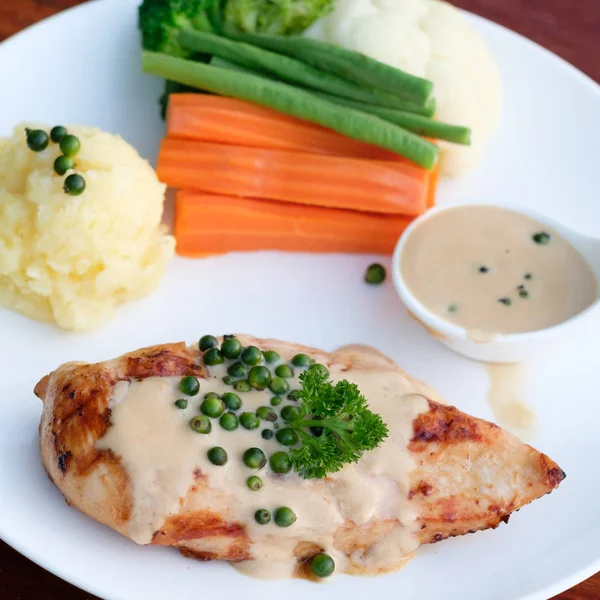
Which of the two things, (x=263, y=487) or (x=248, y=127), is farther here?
(x=248, y=127)

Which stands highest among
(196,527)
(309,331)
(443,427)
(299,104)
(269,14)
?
(269,14)

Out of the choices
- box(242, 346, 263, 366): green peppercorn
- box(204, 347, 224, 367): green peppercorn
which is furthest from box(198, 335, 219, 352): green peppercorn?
box(242, 346, 263, 366): green peppercorn

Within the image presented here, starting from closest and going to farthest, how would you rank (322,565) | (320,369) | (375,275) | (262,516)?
1. (262,516)
2. (322,565)
3. (320,369)
4. (375,275)

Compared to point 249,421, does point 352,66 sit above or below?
above

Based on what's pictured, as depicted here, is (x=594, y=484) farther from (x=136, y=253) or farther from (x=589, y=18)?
(x=589, y=18)

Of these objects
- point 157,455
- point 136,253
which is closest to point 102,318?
point 136,253

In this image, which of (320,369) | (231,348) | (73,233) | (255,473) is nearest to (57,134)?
(73,233)

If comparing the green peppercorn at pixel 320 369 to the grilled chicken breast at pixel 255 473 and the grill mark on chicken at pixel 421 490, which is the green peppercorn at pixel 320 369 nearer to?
the grilled chicken breast at pixel 255 473

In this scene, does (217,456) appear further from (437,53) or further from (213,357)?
(437,53)
